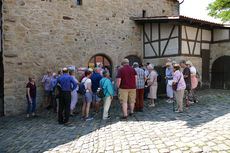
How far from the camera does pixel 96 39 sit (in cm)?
918

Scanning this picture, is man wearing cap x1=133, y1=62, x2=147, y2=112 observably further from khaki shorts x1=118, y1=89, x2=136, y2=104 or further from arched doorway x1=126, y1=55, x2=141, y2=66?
arched doorway x1=126, y1=55, x2=141, y2=66

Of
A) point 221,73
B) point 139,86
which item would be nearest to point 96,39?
point 139,86

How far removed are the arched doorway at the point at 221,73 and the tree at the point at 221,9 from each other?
2.67 meters

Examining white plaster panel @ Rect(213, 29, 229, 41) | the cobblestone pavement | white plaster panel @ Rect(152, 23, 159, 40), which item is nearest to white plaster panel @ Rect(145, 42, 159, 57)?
white plaster panel @ Rect(152, 23, 159, 40)

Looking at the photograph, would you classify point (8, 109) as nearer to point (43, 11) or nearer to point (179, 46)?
point (43, 11)

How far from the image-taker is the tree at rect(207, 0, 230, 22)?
10.6 m

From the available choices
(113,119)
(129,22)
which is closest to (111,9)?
(129,22)

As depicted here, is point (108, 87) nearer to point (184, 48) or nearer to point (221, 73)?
point (184, 48)

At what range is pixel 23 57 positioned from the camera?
291 inches

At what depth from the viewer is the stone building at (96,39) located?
721cm

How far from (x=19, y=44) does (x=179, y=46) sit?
7444mm

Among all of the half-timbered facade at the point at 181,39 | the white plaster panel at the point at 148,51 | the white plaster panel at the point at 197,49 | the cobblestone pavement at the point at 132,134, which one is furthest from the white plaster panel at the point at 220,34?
the cobblestone pavement at the point at 132,134

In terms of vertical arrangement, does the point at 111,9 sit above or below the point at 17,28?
above

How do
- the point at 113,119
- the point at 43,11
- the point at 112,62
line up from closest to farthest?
the point at 113,119, the point at 43,11, the point at 112,62
